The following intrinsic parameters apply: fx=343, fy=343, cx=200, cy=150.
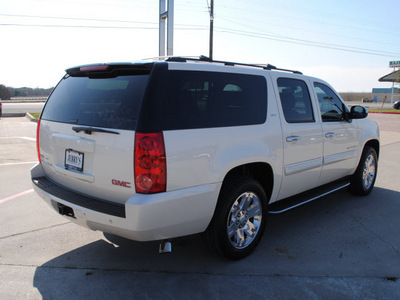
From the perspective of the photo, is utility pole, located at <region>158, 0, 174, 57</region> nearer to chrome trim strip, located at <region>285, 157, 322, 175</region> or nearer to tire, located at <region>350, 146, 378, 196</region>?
tire, located at <region>350, 146, 378, 196</region>

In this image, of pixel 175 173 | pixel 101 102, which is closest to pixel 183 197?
pixel 175 173

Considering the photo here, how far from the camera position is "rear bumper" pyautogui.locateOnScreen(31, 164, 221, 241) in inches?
103

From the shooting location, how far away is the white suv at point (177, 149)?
2.64m

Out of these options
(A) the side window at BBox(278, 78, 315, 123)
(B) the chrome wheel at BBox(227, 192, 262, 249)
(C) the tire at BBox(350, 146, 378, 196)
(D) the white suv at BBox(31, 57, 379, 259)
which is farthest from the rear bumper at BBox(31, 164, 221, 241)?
(C) the tire at BBox(350, 146, 378, 196)

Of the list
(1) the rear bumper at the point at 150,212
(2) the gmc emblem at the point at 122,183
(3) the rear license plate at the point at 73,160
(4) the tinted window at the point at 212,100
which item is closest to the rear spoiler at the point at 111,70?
(4) the tinted window at the point at 212,100

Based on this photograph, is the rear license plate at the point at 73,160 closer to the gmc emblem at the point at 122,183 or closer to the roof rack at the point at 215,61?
the gmc emblem at the point at 122,183

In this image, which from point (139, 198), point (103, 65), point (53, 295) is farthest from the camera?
point (103, 65)

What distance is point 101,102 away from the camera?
2.97 meters

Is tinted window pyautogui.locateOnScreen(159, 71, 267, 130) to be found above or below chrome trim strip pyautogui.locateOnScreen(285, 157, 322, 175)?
above

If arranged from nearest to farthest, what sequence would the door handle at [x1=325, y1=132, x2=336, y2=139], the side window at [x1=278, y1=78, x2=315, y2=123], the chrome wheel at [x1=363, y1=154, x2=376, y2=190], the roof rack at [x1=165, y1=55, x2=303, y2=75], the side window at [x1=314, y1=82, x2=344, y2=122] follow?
the roof rack at [x1=165, y1=55, x2=303, y2=75] → the side window at [x1=278, y1=78, x2=315, y2=123] → the door handle at [x1=325, y1=132, x2=336, y2=139] → the side window at [x1=314, y1=82, x2=344, y2=122] → the chrome wheel at [x1=363, y1=154, x2=376, y2=190]

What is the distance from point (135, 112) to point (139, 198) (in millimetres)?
664

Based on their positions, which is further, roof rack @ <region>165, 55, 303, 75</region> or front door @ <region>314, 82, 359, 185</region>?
front door @ <region>314, 82, 359, 185</region>

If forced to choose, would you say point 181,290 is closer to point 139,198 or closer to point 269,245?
point 139,198

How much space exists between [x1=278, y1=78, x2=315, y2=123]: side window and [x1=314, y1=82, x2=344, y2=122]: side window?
0.29 metres
